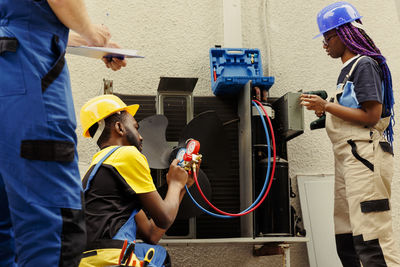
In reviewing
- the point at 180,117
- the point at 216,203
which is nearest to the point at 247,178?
the point at 216,203

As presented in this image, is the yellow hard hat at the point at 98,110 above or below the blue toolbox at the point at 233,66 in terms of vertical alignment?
below

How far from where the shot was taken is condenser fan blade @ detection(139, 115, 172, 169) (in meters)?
2.80

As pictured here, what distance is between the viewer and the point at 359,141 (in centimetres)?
250

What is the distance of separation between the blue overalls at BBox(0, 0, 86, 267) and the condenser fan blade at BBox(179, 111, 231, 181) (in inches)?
60.7

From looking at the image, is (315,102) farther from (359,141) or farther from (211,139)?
(211,139)

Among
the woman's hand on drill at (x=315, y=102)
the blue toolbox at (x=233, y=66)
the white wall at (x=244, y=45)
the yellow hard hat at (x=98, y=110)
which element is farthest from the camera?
the white wall at (x=244, y=45)

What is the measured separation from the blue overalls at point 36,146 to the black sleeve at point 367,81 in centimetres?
173

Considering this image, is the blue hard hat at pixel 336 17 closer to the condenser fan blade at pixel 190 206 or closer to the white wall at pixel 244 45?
the white wall at pixel 244 45

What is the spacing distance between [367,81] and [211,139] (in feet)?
3.35

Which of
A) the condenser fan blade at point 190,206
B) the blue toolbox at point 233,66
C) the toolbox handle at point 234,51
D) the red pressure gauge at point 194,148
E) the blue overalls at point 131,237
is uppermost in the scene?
the toolbox handle at point 234,51

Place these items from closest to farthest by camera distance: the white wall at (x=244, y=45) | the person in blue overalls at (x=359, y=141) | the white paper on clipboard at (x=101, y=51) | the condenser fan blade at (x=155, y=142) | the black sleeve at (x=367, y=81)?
1. the white paper on clipboard at (x=101, y=51)
2. the person in blue overalls at (x=359, y=141)
3. the black sleeve at (x=367, y=81)
4. the condenser fan blade at (x=155, y=142)
5. the white wall at (x=244, y=45)

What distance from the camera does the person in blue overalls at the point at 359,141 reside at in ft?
7.64

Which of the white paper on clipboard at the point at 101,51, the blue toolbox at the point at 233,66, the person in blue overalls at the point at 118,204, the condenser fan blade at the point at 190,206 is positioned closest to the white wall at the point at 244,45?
the blue toolbox at the point at 233,66

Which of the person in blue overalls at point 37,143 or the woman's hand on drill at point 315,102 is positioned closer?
the person in blue overalls at point 37,143
